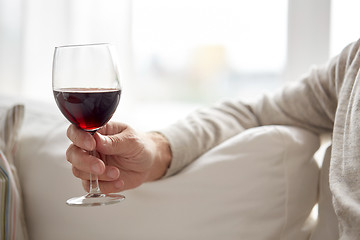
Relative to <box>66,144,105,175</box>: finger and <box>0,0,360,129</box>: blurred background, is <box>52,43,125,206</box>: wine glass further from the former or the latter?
<box>0,0,360,129</box>: blurred background

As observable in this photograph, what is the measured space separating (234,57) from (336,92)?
1.24 metres

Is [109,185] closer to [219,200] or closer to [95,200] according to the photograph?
[95,200]

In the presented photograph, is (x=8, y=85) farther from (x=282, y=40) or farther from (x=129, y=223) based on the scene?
(x=129, y=223)

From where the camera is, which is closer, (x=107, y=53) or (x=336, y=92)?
(x=107, y=53)

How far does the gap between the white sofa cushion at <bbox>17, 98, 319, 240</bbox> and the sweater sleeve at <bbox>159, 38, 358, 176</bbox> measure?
0.16ft

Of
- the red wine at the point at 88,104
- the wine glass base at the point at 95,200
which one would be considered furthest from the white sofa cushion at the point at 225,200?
the red wine at the point at 88,104

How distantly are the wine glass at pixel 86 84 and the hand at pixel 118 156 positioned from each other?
55 mm

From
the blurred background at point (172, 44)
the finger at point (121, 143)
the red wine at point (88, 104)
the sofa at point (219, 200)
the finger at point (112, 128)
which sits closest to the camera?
the red wine at point (88, 104)

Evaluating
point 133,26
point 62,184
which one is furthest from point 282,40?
point 62,184

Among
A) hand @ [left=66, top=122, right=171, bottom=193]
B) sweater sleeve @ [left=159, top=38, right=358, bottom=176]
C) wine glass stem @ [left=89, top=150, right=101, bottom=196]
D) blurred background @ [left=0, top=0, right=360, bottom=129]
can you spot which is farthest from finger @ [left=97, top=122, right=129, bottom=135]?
blurred background @ [left=0, top=0, right=360, bottom=129]

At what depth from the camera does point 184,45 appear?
2523mm

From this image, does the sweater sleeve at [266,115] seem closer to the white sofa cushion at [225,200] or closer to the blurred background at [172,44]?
the white sofa cushion at [225,200]

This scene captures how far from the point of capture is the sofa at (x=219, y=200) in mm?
1235

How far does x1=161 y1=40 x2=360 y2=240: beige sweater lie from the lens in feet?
3.22
